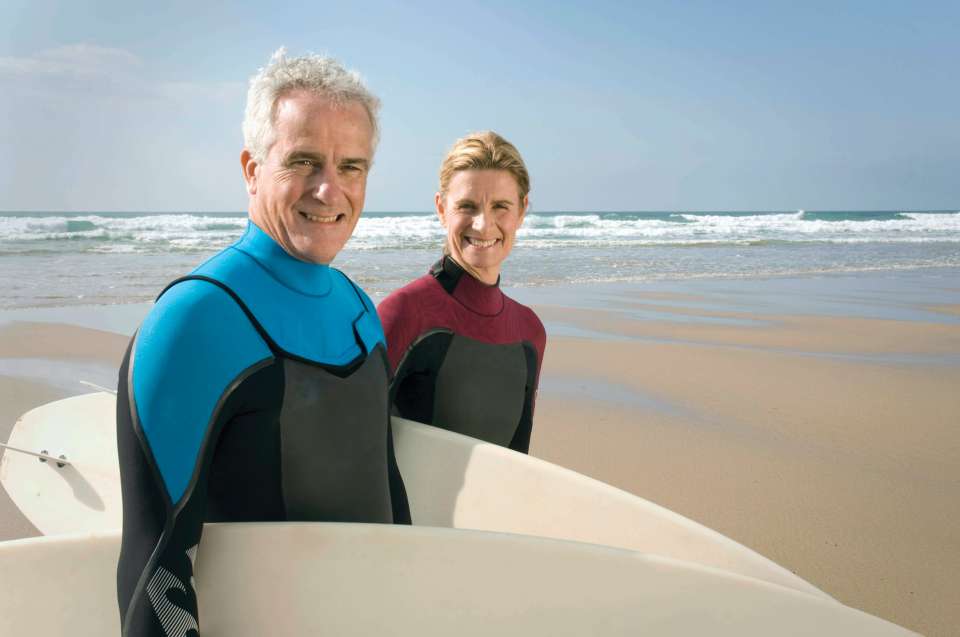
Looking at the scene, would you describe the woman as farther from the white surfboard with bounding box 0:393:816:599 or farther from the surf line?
the surf line

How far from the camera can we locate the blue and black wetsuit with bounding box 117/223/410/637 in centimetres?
102

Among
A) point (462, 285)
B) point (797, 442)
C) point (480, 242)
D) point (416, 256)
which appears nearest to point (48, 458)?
point (462, 285)

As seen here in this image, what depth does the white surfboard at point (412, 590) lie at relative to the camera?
3.78ft

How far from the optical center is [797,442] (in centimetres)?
412

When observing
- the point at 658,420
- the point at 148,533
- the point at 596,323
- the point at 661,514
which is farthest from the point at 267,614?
the point at 596,323

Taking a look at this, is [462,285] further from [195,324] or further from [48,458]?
[48,458]

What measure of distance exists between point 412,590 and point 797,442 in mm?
3478

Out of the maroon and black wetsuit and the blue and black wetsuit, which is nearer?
the blue and black wetsuit

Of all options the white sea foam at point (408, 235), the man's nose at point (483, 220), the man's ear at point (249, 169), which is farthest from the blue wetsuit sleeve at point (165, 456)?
the white sea foam at point (408, 235)

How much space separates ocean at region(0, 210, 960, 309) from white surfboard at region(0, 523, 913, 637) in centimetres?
769

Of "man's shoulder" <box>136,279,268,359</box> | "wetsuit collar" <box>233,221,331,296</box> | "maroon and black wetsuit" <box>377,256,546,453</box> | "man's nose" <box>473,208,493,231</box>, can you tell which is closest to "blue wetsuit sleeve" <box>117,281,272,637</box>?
"man's shoulder" <box>136,279,268,359</box>

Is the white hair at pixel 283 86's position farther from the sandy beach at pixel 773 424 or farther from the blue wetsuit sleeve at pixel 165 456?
the sandy beach at pixel 773 424

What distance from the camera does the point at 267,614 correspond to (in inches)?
45.3

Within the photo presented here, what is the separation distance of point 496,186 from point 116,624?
1.40 meters
